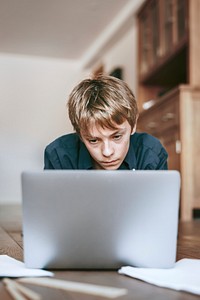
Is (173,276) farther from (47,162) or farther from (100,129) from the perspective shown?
(47,162)

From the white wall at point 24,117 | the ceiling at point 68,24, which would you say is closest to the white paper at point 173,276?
the white wall at point 24,117

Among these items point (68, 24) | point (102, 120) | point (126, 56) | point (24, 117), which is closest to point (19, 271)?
point (102, 120)

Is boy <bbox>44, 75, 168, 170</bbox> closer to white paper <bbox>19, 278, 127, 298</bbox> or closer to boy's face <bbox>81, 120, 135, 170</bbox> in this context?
boy's face <bbox>81, 120, 135, 170</bbox>

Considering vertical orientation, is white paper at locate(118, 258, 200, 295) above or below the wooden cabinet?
below

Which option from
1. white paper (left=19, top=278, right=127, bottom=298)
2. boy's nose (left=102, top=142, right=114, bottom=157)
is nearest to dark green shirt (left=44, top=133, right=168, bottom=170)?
boy's nose (left=102, top=142, right=114, bottom=157)

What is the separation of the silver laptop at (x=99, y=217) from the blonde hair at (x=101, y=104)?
0.28 metres

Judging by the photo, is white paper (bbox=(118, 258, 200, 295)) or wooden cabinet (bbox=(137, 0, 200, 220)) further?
wooden cabinet (bbox=(137, 0, 200, 220))

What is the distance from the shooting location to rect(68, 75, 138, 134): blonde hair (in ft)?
3.67

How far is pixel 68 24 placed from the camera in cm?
411

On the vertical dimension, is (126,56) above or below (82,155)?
above

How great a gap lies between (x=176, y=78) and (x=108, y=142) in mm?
2884

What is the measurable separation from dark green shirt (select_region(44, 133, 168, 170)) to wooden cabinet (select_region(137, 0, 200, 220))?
1.42 meters

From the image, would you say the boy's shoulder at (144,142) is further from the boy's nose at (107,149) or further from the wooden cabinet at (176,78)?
the wooden cabinet at (176,78)

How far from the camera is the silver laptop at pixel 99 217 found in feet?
2.85
